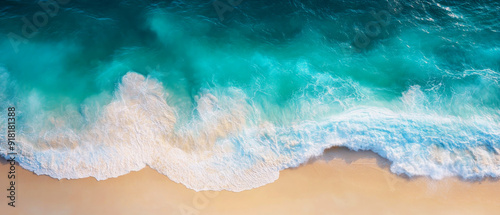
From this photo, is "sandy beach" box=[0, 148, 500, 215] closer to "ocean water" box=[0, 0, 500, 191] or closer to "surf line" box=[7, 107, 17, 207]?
"surf line" box=[7, 107, 17, 207]

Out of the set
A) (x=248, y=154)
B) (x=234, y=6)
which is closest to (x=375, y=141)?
(x=248, y=154)

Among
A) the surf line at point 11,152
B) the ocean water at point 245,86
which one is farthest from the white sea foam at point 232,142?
the surf line at point 11,152

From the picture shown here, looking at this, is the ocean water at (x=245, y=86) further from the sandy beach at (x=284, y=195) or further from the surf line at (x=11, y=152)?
the sandy beach at (x=284, y=195)

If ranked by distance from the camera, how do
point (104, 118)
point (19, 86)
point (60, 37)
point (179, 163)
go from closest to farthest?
point (179, 163) < point (104, 118) < point (19, 86) < point (60, 37)

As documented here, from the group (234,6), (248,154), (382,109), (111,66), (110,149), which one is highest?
(234,6)

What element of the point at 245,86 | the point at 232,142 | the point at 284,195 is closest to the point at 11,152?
the point at 232,142

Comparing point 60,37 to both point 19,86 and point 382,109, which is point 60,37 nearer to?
point 19,86
